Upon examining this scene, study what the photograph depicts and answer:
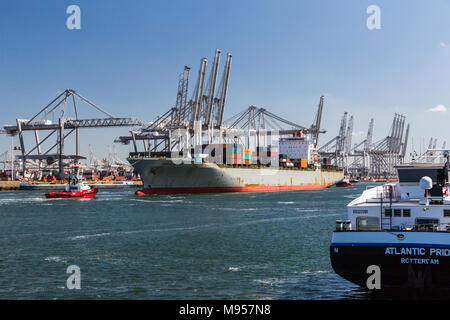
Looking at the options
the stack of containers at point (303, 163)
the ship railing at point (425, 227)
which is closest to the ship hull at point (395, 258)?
the ship railing at point (425, 227)

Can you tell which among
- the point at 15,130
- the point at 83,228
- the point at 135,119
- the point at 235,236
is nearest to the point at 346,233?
the point at 235,236

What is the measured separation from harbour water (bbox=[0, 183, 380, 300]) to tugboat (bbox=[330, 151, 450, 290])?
1714 mm

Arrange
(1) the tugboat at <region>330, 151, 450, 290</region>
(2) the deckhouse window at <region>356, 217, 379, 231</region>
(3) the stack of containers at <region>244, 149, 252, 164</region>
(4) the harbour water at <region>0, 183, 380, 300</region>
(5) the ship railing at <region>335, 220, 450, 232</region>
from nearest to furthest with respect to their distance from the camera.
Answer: (1) the tugboat at <region>330, 151, 450, 290</region> → (5) the ship railing at <region>335, 220, 450, 232</region> → (2) the deckhouse window at <region>356, 217, 379, 231</region> → (4) the harbour water at <region>0, 183, 380, 300</region> → (3) the stack of containers at <region>244, 149, 252, 164</region>

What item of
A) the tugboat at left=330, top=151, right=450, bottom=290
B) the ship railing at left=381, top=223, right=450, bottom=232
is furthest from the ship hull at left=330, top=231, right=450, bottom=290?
the ship railing at left=381, top=223, right=450, bottom=232

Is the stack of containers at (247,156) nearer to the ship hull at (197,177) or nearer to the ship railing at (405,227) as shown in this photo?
the ship hull at (197,177)

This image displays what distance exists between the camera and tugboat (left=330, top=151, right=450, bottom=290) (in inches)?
683

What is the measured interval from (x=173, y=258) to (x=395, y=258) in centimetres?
1396

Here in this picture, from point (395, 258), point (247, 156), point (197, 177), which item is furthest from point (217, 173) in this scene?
point (395, 258)

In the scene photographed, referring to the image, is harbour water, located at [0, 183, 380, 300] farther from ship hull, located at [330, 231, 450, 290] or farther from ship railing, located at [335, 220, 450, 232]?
ship railing, located at [335, 220, 450, 232]

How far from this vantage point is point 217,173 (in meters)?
97.1

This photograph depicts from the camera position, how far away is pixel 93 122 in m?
158

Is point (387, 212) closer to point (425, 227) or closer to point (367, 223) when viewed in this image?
point (367, 223)
